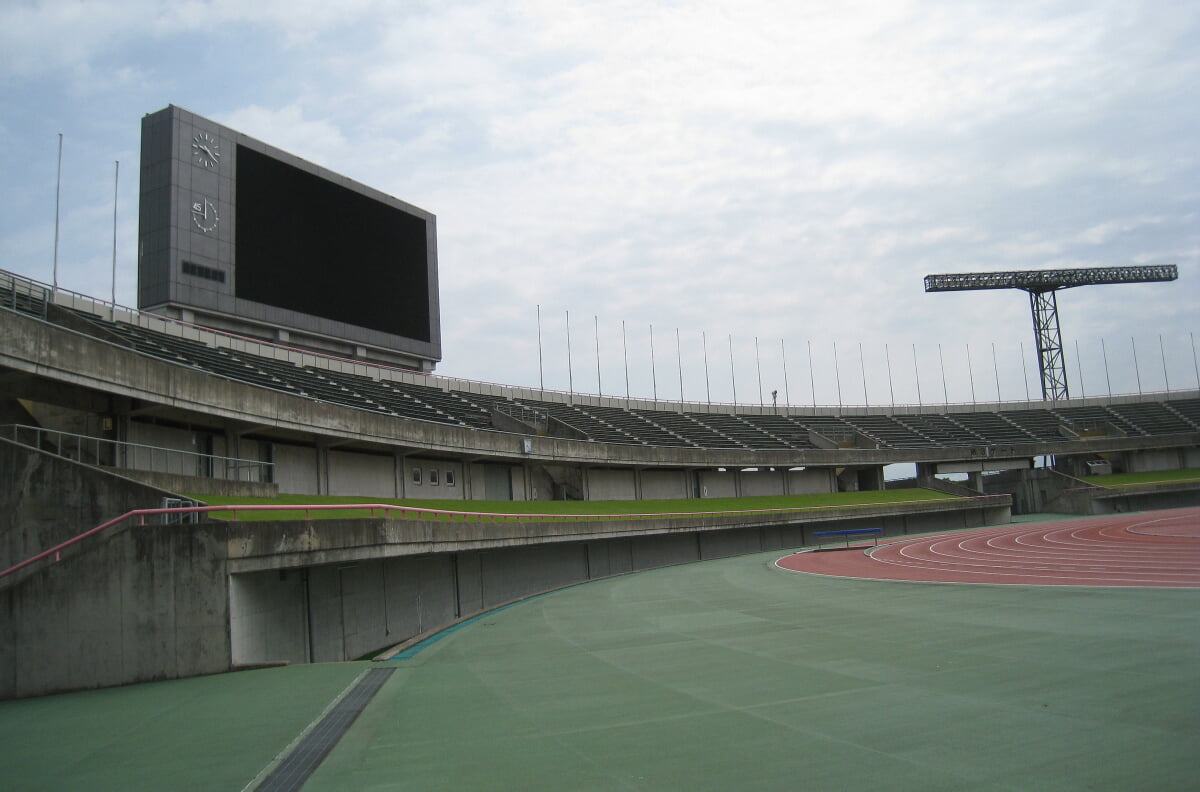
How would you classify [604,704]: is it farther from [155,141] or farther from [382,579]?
[155,141]

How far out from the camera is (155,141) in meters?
30.0

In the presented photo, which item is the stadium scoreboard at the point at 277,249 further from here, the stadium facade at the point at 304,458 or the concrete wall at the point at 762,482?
the concrete wall at the point at 762,482

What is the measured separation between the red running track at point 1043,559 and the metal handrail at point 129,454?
17.8 metres

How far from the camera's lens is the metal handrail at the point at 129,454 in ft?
49.7

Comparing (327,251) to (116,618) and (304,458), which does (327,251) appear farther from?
(116,618)

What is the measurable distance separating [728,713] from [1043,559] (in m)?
19.3

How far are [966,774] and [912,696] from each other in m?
2.53

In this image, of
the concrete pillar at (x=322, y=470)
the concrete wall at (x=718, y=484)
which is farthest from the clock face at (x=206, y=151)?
the concrete wall at (x=718, y=484)

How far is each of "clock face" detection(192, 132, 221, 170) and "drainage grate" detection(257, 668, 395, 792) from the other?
26.1 meters

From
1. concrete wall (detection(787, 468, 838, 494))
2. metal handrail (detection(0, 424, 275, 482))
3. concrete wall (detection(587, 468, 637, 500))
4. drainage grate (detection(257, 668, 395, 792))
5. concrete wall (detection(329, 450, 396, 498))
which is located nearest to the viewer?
drainage grate (detection(257, 668, 395, 792))

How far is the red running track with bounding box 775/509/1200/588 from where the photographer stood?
58.9 feet

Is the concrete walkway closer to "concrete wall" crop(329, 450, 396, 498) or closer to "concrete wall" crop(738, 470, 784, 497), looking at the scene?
"concrete wall" crop(329, 450, 396, 498)

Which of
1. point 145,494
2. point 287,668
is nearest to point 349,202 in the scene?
point 145,494

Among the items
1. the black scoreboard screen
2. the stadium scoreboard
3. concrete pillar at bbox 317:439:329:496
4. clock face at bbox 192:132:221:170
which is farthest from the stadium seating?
clock face at bbox 192:132:221:170
